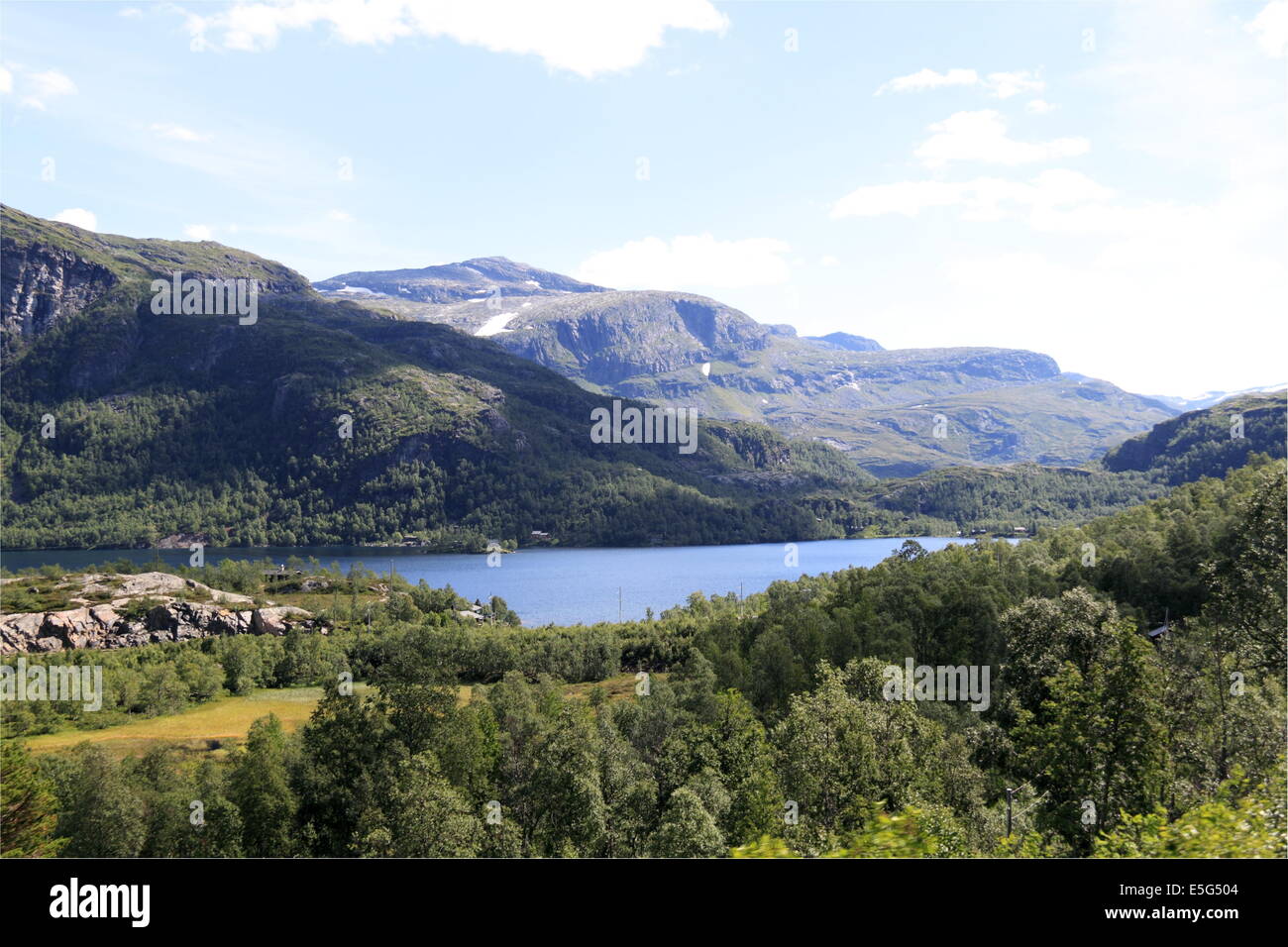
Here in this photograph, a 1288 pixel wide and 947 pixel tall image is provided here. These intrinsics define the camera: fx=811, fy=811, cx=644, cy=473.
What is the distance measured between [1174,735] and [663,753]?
2707cm

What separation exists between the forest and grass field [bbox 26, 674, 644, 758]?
6871 millimetres

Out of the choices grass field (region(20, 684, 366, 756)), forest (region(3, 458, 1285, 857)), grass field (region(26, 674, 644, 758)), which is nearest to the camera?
forest (region(3, 458, 1285, 857))

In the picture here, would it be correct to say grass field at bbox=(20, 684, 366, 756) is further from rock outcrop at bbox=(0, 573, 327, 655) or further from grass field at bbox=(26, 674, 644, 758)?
rock outcrop at bbox=(0, 573, 327, 655)

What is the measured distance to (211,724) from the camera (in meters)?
85.8

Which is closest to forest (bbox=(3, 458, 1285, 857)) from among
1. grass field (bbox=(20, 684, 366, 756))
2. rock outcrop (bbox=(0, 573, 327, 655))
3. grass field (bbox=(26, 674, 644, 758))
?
grass field (bbox=(26, 674, 644, 758))

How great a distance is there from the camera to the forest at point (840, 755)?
23.5 m

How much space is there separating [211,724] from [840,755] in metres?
76.4

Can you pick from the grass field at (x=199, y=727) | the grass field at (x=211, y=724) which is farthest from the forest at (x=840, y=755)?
the grass field at (x=199, y=727)

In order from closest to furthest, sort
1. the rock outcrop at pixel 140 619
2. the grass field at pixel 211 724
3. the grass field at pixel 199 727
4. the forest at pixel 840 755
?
the forest at pixel 840 755 < the grass field at pixel 211 724 < the grass field at pixel 199 727 < the rock outcrop at pixel 140 619

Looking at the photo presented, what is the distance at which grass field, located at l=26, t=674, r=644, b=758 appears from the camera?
245 ft

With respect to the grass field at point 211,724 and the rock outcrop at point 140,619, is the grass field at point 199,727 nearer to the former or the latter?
the grass field at point 211,724

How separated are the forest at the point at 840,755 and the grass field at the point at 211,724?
687cm

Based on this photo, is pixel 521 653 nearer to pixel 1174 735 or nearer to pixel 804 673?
pixel 804 673
